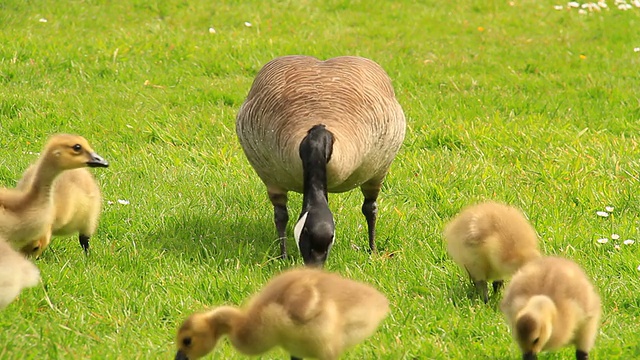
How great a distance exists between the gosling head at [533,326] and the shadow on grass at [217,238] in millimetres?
2555

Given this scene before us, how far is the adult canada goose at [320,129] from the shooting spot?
609cm

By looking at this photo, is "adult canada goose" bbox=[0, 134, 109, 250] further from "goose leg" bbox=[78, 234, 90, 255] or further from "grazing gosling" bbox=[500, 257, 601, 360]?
"grazing gosling" bbox=[500, 257, 601, 360]

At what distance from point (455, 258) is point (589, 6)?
10638mm

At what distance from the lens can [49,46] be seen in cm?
1123

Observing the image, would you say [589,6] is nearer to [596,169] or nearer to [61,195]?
[596,169]

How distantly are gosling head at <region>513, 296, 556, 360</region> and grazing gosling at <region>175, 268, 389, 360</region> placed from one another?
0.67m

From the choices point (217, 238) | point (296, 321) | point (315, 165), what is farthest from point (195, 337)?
point (217, 238)

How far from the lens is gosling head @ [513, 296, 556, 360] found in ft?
13.8

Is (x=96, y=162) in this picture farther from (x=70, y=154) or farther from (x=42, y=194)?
(x=42, y=194)

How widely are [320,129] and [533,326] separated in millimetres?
2400

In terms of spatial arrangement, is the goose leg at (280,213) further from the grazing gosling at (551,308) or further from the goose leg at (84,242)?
the grazing gosling at (551,308)

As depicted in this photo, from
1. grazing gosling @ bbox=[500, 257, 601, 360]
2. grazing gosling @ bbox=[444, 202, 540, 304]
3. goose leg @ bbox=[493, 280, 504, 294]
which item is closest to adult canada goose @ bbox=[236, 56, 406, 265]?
grazing gosling @ bbox=[444, 202, 540, 304]

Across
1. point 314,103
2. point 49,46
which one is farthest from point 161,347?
point 49,46

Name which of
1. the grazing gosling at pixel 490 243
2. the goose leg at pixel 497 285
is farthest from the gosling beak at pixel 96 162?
the goose leg at pixel 497 285
